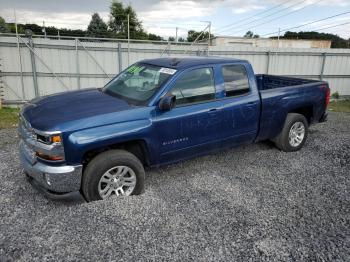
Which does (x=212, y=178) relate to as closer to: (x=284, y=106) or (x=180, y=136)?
(x=180, y=136)

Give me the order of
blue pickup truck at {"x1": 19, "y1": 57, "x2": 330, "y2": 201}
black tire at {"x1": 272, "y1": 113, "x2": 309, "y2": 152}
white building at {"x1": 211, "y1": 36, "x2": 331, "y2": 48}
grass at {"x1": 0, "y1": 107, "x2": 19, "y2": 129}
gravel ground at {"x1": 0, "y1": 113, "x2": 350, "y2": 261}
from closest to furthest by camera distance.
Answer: gravel ground at {"x1": 0, "y1": 113, "x2": 350, "y2": 261} < blue pickup truck at {"x1": 19, "y1": 57, "x2": 330, "y2": 201} < black tire at {"x1": 272, "y1": 113, "x2": 309, "y2": 152} < grass at {"x1": 0, "y1": 107, "x2": 19, "y2": 129} < white building at {"x1": 211, "y1": 36, "x2": 331, "y2": 48}

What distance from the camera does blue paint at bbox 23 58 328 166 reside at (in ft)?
11.0

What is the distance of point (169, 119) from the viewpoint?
3867 millimetres

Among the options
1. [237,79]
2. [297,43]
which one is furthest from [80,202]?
[297,43]

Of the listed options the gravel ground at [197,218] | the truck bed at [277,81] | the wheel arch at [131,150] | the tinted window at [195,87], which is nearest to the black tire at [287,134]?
the gravel ground at [197,218]

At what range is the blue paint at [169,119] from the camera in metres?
3.36

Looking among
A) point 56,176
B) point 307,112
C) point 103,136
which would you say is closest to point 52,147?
point 56,176

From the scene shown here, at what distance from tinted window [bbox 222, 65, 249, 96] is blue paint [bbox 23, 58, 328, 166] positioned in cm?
8

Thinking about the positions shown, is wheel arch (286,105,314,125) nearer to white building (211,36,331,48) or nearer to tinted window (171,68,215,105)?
tinted window (171,68,215,105)

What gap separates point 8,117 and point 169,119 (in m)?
6.46

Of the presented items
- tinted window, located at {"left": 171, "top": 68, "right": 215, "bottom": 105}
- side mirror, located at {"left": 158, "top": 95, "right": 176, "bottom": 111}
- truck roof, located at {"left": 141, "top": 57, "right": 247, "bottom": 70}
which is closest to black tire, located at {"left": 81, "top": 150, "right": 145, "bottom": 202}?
side mirror, located at {"left": 158, "top": 95, "right": 176, "bottom": 111}

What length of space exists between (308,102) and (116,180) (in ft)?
13.0

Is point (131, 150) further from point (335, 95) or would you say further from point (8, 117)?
point (335, 95)

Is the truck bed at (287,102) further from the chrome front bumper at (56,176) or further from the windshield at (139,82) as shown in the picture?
the chrome front bumper at (56,176)
